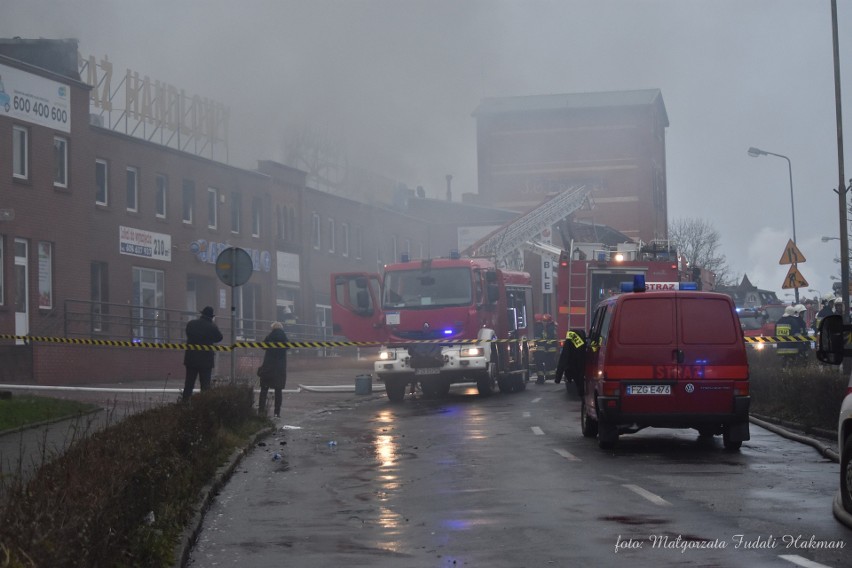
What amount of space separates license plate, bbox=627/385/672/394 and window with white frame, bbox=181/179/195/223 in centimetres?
3221

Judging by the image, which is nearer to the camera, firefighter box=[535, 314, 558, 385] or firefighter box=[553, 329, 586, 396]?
firefighter box=[553, 329, 586, 396]

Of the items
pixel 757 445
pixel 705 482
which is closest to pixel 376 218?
pixel 757 445

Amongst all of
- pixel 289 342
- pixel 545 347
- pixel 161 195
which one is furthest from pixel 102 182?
pixel 289 342

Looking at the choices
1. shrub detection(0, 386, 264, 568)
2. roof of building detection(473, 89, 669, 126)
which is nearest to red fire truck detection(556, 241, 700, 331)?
shrub detection(0, 386, 264, 568)

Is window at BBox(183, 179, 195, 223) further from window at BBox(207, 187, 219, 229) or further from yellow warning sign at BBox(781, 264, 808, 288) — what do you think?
yellow warning sign at BBox(781, 264, 808, 288)

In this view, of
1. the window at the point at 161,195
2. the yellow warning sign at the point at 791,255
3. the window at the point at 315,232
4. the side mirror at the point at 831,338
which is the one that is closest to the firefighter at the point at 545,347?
the yellow warning sign at the point at 791,255

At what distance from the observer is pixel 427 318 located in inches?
1089

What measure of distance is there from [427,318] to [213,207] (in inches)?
857

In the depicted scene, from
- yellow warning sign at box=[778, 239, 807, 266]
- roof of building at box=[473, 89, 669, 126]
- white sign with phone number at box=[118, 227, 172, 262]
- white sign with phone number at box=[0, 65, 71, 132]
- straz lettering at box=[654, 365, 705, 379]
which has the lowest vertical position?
straz lettering at box=[654, 365, 705, 379]

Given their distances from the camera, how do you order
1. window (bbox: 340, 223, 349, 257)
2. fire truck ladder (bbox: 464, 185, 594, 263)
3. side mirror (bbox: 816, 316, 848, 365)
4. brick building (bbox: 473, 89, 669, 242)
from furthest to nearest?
brick building (bbox: 473, 89, 669, 242) → window (bbox: 340, 223, 349, 257) → fire truck ladder (bbox: 464, 185, 594, 263) → side mirror (bbox: 816, 316, 848, 365)

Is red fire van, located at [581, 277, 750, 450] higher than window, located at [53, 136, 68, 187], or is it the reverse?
window, located at [53, 136, 68, 187]

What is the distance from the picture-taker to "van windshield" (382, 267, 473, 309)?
91.0 feet

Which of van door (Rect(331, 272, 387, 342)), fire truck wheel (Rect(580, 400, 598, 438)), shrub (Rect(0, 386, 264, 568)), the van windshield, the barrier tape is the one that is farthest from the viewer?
van door (Rect(331, 272, 387, 342))

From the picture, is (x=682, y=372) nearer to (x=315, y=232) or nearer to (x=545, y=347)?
(x=545, y=347)
